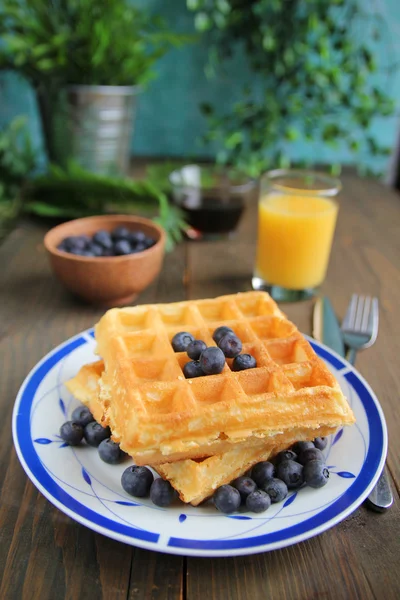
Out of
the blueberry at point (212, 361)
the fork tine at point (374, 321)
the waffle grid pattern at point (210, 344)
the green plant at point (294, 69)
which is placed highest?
the green plant at point (294, 69)

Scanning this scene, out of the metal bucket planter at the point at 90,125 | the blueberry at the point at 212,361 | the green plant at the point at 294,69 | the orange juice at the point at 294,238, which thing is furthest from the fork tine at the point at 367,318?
the metal bucket planter at the point at 90,125

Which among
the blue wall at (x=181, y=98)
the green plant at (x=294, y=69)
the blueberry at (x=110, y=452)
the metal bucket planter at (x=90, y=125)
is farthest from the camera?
the blue wall at (x=181, y=98)

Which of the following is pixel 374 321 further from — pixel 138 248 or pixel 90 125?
pixel 90 125

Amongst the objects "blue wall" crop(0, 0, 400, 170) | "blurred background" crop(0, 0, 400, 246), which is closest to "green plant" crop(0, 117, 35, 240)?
"blurred background" crop(0, 0, 400, 246)

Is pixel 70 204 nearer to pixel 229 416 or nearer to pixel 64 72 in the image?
pixel 64 72

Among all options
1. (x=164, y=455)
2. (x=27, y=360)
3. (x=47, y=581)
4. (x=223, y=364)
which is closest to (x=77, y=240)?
(x=27, y=360)

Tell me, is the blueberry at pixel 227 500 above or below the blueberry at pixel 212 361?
below

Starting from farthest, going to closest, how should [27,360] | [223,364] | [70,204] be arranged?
Result: [70,204]
[27,360]
[223,364]

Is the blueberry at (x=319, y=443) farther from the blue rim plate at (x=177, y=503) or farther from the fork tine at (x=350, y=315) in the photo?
the fork tine at (x=350, y=315)
